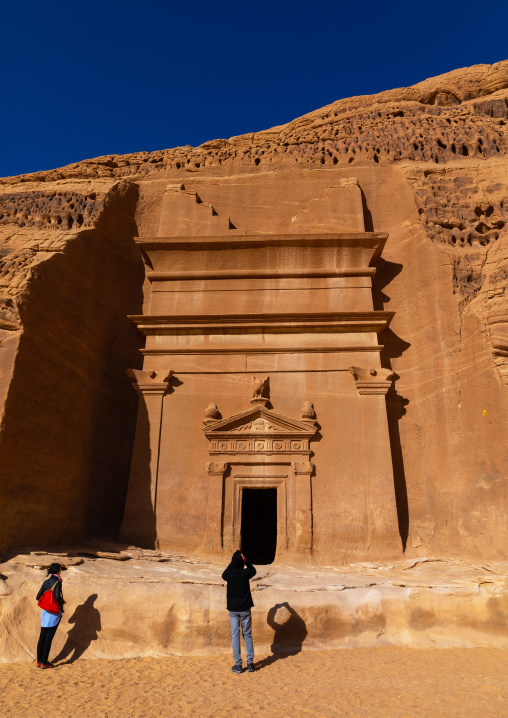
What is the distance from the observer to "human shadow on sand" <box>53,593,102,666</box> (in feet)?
20.7

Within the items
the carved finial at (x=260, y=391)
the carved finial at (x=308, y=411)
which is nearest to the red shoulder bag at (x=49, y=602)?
the carved finial at (x=260, y=391)

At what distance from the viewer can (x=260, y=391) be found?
11.2m

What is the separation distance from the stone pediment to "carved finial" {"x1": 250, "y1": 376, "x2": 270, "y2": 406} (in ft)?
0.71

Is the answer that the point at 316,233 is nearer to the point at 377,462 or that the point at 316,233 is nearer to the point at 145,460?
the point at 377,462

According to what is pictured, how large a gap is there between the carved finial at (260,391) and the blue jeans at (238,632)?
5596 mm

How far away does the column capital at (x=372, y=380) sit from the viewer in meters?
11.2

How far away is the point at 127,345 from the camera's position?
12.7 metres

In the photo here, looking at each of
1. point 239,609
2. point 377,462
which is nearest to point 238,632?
point 239,609

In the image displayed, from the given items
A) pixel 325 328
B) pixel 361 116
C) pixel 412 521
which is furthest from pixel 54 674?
pixel 361 116

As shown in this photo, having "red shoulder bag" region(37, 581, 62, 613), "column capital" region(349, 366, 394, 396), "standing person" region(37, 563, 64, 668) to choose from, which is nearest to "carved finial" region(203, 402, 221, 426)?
"column capital" region(349, 366, 394, 396)

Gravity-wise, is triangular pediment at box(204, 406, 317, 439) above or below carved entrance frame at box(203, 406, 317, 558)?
above

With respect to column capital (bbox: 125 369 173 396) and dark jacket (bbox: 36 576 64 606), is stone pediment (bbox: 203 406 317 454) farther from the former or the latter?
dark jacket (bbox: 36 576 64 606)

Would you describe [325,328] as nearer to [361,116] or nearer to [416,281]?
[416,281]

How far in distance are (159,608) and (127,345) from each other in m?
7.43
